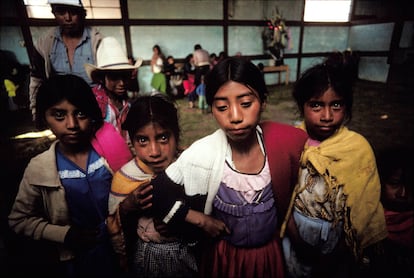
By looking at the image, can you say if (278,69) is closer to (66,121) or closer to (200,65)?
(200,65)

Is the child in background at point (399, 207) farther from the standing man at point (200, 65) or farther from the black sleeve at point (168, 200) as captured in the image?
the standing man at point (200, 65)

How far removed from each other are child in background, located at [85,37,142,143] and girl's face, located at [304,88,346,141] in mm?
1351

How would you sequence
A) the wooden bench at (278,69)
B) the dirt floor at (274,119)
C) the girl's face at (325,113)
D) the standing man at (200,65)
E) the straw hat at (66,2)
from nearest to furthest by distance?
the girl's face at (325,113), the straw hat at (66,2), the dirt floor at (274,119), the standing man at (200,65), the wooden bench at (278,69)

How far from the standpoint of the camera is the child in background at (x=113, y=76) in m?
1.76

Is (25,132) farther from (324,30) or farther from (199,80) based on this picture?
(324,30)

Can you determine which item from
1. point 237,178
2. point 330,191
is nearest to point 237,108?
point 237,178

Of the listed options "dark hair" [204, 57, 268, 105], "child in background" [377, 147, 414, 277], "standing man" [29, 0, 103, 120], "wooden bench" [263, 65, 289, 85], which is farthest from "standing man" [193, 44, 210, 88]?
"dark hair" [204, 57, 268, 105]

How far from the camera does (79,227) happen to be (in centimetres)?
130

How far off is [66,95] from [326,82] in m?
1.51

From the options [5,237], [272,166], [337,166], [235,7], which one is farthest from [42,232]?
[235,7]

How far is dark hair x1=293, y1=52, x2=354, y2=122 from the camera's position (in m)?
1.34

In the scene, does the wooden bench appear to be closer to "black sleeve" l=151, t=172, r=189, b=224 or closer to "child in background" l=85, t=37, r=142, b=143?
"child in background" l=85, t=37, r=142, b=143

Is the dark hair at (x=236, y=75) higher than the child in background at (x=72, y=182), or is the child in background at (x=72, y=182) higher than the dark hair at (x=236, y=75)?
the dark hair at (x=236, y=75)

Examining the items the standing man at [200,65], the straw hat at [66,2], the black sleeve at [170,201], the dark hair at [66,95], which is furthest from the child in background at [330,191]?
the standing man at [200,65]
